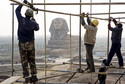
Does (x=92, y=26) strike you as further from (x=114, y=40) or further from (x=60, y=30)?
(x=60, y=30)

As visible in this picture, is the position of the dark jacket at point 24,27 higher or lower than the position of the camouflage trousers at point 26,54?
higher

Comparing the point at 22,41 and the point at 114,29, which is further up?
the point at 114,29

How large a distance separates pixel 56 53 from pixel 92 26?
31092 millimetres

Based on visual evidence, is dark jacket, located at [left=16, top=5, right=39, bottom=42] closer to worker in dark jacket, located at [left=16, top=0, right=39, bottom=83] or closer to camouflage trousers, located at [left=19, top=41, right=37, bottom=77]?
worker in dark jacket, located at [left=16, top=0, right=39, bottom=83]

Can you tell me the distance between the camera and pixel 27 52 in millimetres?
3424

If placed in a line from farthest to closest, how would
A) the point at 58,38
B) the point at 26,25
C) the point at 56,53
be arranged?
1. the point at 58,38
2. the point at 56,53
3. the point at 26,25

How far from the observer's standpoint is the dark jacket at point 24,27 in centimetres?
330

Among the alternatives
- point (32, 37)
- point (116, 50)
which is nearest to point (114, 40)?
point (116, 50)

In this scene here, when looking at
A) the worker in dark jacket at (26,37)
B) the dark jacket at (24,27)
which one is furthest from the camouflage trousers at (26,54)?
the dark jacket at (24,27)

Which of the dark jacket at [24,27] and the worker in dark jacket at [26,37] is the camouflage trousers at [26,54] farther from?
the dark jacket at [24,27]

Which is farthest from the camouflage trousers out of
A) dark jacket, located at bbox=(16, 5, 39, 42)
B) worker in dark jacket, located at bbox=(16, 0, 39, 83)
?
dark jacket, located at bbox=(16, 5, 39, 42)

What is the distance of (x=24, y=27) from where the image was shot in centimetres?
330

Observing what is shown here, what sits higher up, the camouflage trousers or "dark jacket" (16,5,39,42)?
"dark jacket" (16,5,39,42)

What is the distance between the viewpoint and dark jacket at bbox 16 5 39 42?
330 cm
